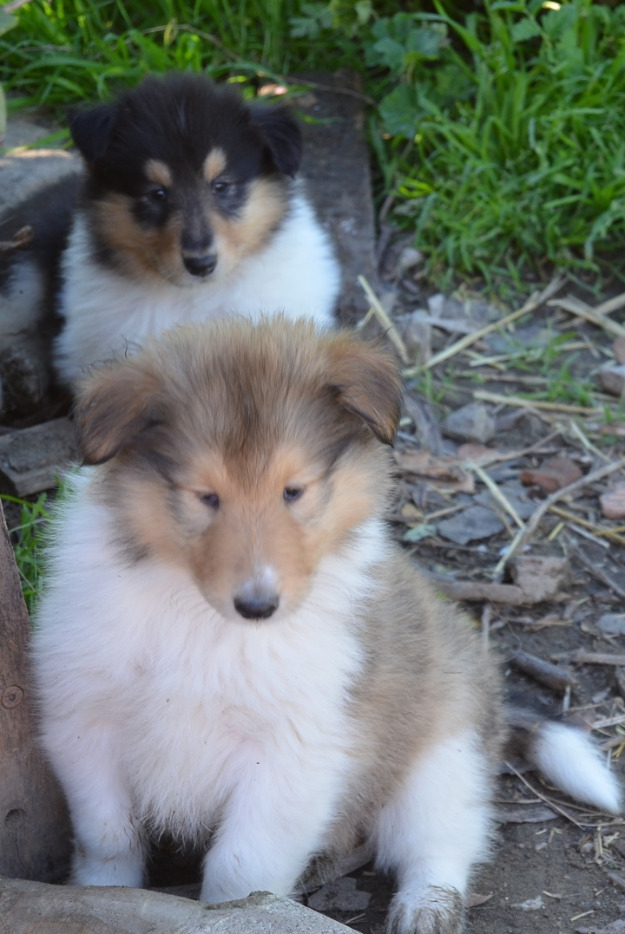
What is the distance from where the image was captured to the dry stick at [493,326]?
17.9ft

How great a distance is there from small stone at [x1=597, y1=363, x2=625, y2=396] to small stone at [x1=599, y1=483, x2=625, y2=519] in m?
0.77

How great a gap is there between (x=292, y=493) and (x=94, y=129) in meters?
2.59

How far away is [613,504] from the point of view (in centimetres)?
457

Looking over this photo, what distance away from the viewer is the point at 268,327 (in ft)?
8.62

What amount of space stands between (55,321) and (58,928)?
3.20 m

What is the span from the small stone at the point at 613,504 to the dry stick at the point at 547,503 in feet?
0.33

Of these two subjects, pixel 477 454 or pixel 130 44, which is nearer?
pixel 477 454

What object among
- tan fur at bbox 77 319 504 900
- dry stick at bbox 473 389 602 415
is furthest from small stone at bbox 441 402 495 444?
tan fur at bbox 77 319 504 900

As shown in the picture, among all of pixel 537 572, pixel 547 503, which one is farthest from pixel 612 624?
pixel 547 503

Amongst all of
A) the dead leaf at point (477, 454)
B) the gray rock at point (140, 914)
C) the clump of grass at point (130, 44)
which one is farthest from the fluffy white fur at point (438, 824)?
the clump of grass at point (130, 44)

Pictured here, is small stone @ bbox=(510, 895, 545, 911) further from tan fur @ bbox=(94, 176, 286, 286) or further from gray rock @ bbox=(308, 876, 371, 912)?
tan fur @ bbox=(94, 176, 286, 286)

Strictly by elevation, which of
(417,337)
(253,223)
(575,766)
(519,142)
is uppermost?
(253,223)

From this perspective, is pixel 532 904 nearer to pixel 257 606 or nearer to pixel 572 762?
pixel 572 762

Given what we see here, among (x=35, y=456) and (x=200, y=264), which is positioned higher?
(x=200, y=264)
